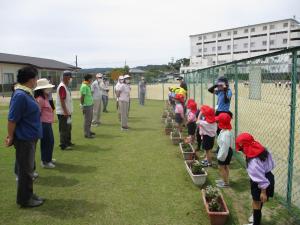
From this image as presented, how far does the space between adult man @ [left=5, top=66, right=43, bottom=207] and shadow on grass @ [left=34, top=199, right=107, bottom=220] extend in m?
0.25

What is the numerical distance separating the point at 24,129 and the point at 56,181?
→ 1618mm

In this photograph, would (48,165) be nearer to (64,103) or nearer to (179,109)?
(64,103)

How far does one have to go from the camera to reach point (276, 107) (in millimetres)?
16953

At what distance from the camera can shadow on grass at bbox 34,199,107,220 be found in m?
4.53

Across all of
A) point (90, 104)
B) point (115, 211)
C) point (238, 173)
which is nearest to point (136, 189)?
point (115, 211)

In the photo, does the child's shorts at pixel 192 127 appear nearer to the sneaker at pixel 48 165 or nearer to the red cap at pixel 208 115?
the red cap at pixel 208 115

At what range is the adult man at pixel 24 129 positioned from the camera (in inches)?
176

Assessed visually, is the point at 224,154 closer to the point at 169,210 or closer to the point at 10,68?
the point at 169,210

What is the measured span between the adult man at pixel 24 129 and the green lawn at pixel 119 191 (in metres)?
0.35

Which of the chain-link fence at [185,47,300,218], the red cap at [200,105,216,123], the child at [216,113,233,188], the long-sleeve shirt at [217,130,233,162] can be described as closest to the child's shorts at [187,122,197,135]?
the chain-link fence at [185,47,300,218]

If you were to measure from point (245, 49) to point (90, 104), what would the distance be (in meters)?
87.5

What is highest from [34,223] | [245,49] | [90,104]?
[245,49]

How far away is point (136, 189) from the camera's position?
5.48 m

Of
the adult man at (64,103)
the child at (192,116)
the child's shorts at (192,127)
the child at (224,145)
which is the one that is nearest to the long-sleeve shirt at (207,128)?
the child at (224,145)
